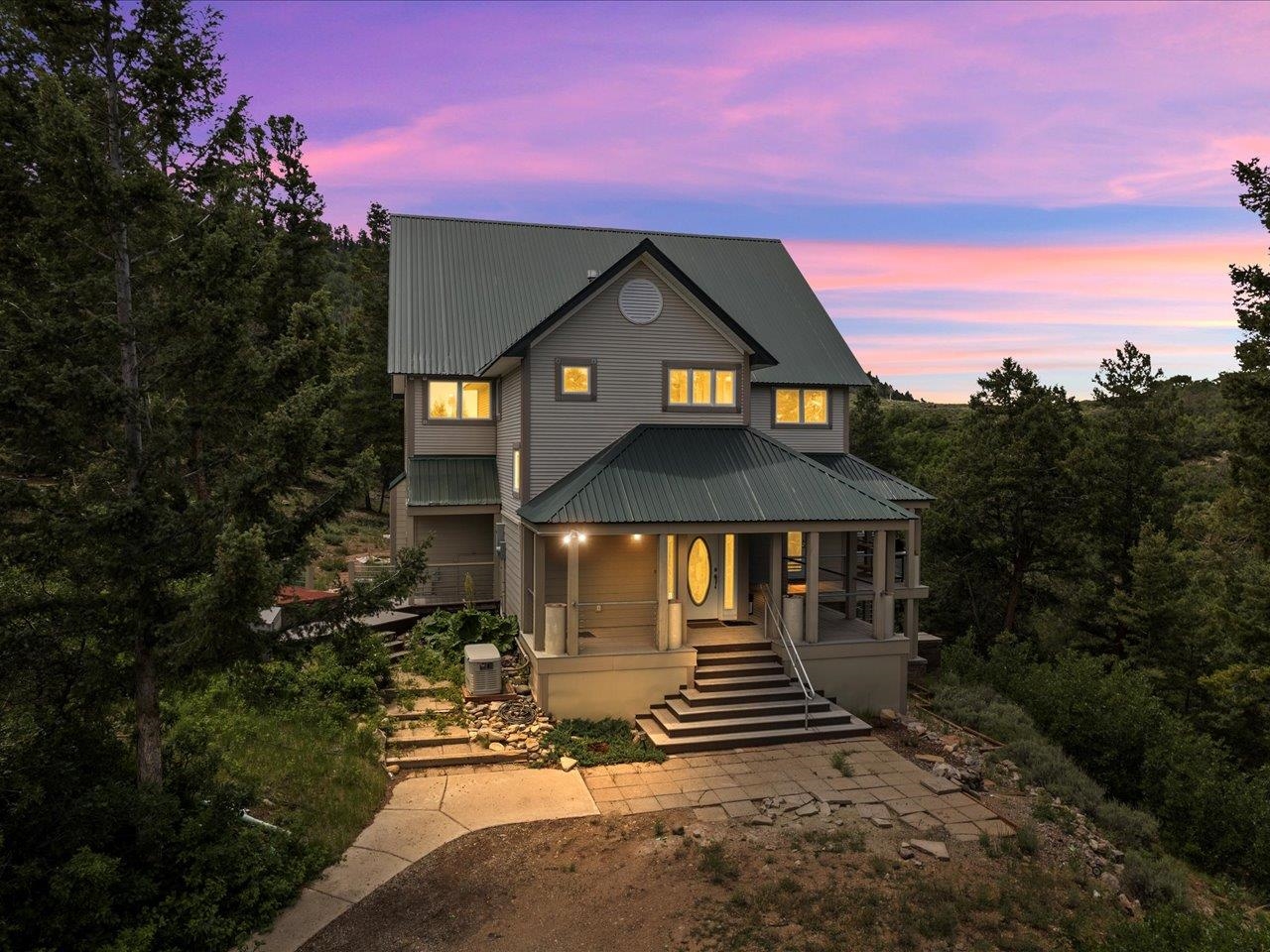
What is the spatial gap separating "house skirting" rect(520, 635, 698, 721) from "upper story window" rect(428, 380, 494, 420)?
9420 mm

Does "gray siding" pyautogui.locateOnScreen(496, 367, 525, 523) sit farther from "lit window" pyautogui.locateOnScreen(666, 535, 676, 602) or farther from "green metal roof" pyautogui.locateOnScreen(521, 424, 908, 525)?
"lit window" pyautogui.locateOnScreen(666, 535, 676, 602)

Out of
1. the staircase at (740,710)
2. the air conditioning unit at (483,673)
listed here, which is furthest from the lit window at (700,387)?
the air conditioning unit at (483,673)

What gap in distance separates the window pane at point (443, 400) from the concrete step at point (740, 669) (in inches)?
441

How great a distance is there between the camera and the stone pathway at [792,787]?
1114cm

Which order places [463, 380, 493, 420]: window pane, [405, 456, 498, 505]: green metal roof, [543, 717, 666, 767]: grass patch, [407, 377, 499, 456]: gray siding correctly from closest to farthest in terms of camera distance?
[543, 717, 666, 767]: grass patch, [405, 456, 498, 505]: green metal roof, [407, 377, 499, 456]: gray siding, [463, 380, 493, 420]: window pane

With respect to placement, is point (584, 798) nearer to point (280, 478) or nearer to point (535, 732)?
point (535, 732)

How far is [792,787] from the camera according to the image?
12.0 metres

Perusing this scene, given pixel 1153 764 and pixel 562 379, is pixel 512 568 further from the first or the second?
pixel 1153 764

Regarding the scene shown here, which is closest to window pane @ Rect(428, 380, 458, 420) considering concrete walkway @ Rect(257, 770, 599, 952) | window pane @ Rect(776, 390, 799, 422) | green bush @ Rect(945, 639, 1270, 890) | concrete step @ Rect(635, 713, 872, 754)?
window pane @ Rect(776, 390, 799, 422)

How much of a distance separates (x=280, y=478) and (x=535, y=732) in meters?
7.72

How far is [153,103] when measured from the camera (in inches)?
341

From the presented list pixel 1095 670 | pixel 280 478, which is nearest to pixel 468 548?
pixel 280 478

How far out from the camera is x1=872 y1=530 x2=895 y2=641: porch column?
53.8ft

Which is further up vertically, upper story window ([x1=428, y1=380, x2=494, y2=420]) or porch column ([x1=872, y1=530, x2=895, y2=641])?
upper story window ([x1=428, y1=380, x2=494, y2=420])
